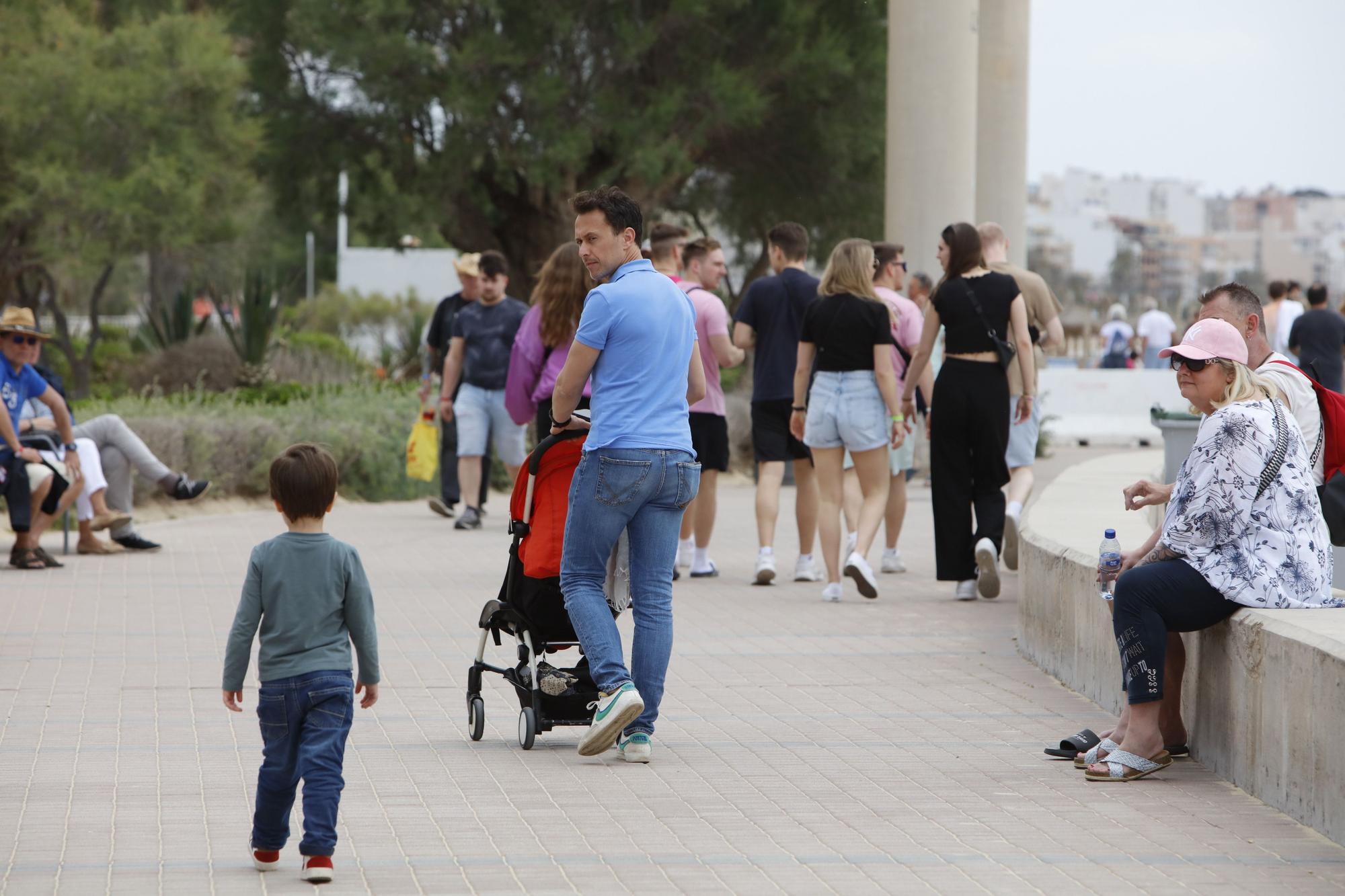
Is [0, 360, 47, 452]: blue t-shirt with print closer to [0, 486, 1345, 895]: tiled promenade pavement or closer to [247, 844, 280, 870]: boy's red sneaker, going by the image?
[0, 486, 1345, 895]: tiled promenade pavement

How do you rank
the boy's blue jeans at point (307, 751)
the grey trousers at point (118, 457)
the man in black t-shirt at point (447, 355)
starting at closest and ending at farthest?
Result: the boy's blue jeans at point (307, 751), the grey trousers at point (118, 457), the man in black t-shirt at point (447, 355)

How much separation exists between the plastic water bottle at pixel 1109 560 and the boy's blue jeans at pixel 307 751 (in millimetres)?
2740

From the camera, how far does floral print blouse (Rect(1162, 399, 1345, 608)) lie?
5773 millimetres

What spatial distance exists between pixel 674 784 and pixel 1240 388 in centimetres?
221

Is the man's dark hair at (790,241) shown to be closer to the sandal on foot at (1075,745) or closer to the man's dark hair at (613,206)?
the man's dark hair at (613,206)

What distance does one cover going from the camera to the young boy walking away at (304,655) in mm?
4730

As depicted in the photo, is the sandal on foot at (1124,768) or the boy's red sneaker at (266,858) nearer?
the boy's red sneaker at (266,858)

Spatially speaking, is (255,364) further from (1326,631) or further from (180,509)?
(1326,631)

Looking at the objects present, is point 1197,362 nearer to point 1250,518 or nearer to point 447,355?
point 1250,518

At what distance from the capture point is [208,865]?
16.1 feet

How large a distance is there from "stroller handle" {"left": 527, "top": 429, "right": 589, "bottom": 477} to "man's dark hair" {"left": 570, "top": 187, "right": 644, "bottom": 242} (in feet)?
2.43

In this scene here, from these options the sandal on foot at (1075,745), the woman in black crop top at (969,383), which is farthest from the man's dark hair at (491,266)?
the sandal on foot at (1075,745)

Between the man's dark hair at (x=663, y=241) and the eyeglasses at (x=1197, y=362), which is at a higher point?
the man's dark hair at (x=663, y=241)

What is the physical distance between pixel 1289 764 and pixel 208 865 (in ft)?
10.3
